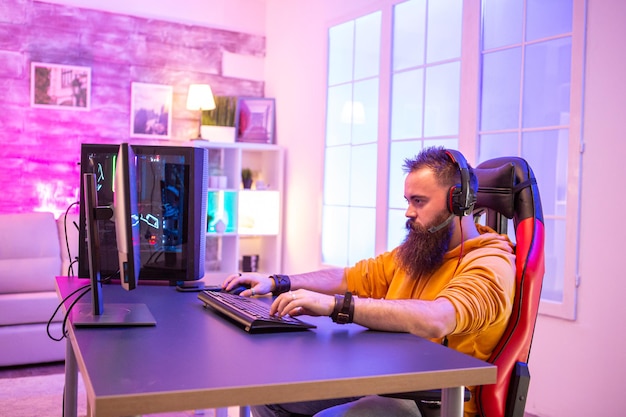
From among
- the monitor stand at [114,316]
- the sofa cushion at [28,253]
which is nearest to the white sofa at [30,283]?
the sofa cushion at [28,253]

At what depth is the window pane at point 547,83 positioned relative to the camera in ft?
11.1

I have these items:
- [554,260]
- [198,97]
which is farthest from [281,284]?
[198,97]

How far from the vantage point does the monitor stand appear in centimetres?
165

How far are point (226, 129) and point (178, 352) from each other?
4.70 meters

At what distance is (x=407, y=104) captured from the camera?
4.53 m

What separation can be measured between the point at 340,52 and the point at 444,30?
125 centimetres

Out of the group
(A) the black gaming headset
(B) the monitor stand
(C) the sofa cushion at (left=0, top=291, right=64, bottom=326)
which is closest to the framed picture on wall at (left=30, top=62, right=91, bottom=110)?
(C) the sofa cushion at (left=0, top=291, right=64, bottom=326)

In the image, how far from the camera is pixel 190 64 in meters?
6.00

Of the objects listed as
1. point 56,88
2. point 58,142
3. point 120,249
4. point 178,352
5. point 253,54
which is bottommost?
point 178,352

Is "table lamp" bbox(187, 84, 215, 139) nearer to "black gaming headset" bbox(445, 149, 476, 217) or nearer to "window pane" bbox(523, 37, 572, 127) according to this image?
"window pane" bbox(523, 37, 572, 127)

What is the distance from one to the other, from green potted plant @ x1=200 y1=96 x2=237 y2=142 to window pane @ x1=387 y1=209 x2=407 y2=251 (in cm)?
195

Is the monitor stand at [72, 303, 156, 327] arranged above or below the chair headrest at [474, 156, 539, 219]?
below

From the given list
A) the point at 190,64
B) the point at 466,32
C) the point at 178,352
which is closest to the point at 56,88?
the point at 190,64

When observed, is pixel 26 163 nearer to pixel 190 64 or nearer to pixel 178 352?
pixel 190 64
